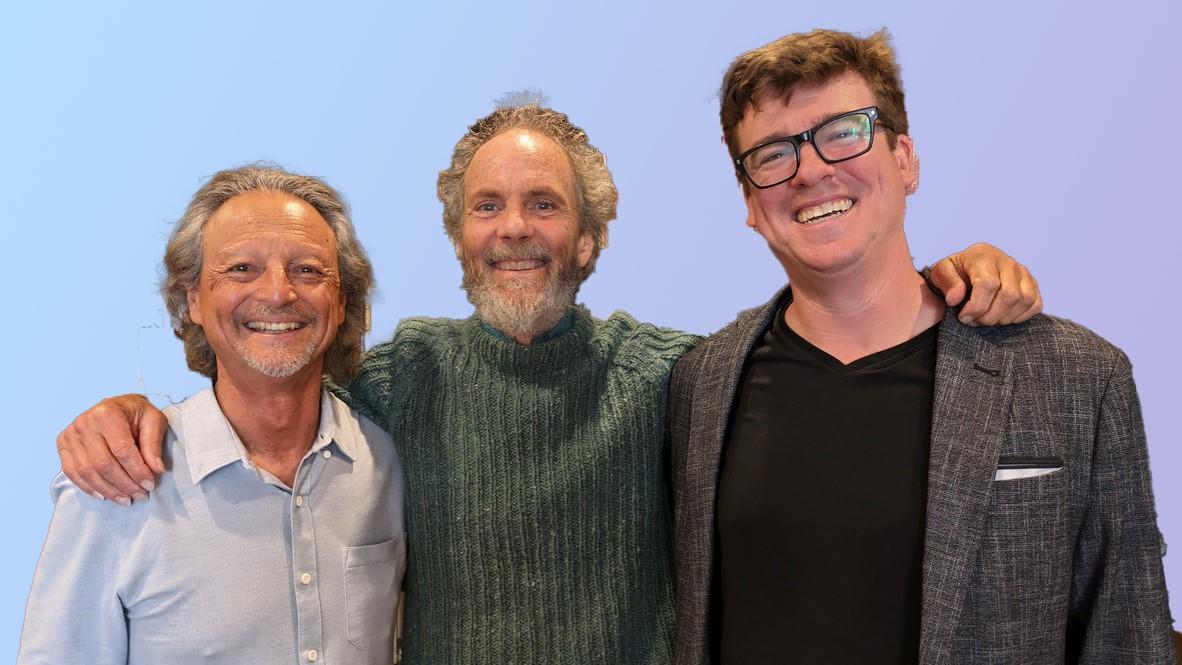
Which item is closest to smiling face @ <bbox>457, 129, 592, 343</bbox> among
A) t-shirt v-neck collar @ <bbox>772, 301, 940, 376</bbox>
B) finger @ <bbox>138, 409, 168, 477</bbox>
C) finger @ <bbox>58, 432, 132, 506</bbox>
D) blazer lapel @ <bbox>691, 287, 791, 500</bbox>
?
blazer lapel @ <bbox>691, 287, 791, 500</bbox>

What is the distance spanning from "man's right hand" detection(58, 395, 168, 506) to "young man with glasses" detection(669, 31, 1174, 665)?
1018 millimetres

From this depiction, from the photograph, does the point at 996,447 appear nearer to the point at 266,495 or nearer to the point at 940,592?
the point at 940,592

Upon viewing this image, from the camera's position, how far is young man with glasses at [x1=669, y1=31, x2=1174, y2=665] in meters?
1.55

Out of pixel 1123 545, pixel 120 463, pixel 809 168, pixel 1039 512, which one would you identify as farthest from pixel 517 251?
pixel 1123 545

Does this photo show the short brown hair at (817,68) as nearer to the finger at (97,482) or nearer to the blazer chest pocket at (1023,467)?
the blazer chest pocket at (1023,467)

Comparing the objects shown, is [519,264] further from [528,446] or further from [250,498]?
[250,498]

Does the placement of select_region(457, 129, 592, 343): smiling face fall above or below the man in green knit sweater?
above

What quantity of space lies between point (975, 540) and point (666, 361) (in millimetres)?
741

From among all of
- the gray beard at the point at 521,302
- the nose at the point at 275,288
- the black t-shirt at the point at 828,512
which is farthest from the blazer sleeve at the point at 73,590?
the black t-shirt at the point at 828,512

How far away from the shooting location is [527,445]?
76.8 inches

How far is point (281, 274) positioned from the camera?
6.01 feet

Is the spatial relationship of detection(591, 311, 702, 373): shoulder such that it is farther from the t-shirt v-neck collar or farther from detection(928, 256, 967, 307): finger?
detection(928, 256, 967, 307): finger

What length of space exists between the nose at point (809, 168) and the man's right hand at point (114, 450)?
1282mm

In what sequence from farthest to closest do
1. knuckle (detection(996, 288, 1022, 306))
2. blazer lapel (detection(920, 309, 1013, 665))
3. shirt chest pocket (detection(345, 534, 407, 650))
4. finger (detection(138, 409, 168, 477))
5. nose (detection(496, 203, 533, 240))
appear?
nose (detection(496, 203, 533, 240)) → shirt chest pocket (detection(345, 534, 407, 650)) → finger (detection(138, 409, 168, 477)) → knuckle (detection(996, 288, 1022, 306)) → blazer lapel (detection(920, 309, 1013, 665))
